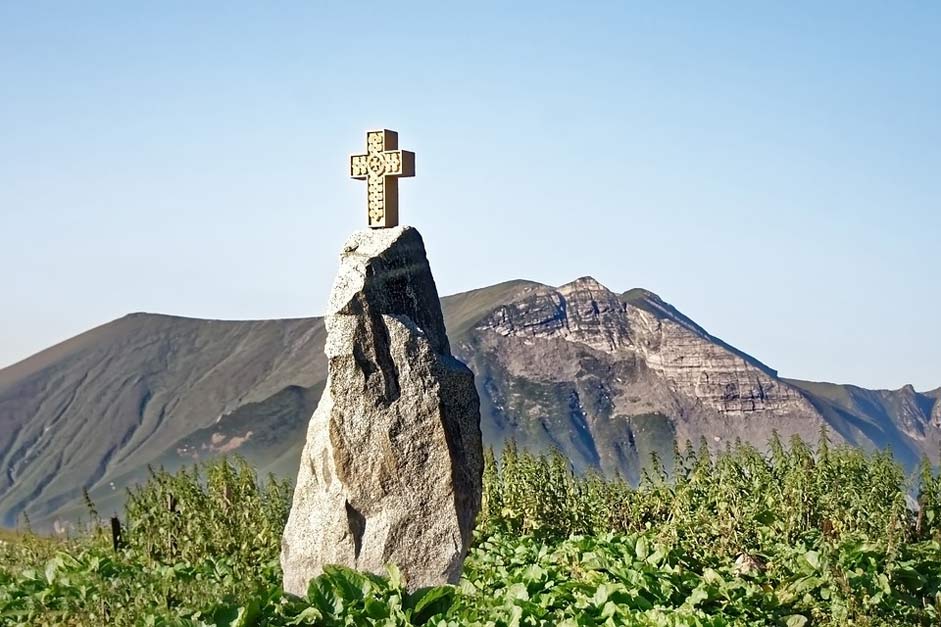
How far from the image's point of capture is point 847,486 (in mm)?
13281

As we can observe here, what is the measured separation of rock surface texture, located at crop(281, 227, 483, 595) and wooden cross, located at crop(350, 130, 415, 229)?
1.16 metres

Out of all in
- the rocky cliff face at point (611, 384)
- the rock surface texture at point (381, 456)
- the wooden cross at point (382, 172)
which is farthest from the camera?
the rocky cliff face at point (611, 384)

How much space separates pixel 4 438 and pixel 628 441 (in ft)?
295

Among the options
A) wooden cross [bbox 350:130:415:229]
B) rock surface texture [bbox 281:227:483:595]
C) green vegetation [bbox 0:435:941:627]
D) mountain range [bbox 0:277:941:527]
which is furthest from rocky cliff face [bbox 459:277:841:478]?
rock surface texture [bbox 281:227:483:595]

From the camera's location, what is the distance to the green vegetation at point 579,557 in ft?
32.5

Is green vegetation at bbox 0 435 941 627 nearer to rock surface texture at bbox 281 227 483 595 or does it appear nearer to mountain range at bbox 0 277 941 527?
rock surface texture at bbox 281 227 483 595

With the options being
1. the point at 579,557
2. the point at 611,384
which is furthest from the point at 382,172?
the point at 611,384

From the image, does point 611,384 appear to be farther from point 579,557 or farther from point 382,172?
point 579,557

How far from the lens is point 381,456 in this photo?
1123cm

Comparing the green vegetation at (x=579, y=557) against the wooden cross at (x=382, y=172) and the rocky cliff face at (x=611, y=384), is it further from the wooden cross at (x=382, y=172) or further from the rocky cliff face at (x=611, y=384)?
the rocky cliff face at (x=611, y=384)

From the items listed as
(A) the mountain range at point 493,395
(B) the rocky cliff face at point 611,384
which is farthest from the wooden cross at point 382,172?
(B) the rocky cliff face at point 611,384

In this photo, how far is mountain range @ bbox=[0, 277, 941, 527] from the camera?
15775cm

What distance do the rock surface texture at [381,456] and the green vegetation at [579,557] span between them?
1.68 ft

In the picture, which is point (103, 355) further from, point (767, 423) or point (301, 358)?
point (767, 423)
